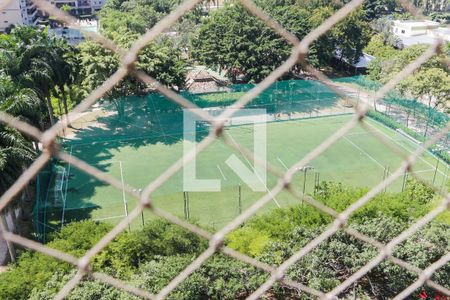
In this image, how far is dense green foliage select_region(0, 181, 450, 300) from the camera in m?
3.39

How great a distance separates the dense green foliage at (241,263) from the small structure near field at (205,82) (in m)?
5.94

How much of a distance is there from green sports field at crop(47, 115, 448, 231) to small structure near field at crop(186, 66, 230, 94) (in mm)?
2327

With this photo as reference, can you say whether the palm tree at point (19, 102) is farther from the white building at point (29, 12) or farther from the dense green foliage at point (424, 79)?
the white building at point (29, 12)

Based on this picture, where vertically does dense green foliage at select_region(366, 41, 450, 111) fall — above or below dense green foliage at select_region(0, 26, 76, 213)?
below

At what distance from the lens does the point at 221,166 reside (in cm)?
642

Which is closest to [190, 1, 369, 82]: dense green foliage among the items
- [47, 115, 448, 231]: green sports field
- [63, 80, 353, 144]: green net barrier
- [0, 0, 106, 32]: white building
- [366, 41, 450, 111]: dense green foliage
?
[63, 80, 353, 144]: green net barrier

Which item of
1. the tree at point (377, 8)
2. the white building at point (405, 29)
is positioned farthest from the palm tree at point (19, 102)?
the tree at point (377, 8)

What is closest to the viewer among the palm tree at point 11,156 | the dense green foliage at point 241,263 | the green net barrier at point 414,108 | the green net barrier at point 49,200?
the dense green foliage at point 241,263

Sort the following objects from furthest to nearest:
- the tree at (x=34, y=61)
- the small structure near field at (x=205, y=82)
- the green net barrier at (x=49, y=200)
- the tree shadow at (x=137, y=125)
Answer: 1. the small structure near field at (x=205, y=82)
2. the tree shadow at (x=137, y=125)
3. the tree at (x=34, y=61)
4. the green net barrier at (x=49, y=200)

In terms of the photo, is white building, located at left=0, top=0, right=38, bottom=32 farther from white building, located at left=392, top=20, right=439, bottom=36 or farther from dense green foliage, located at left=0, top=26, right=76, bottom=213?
white building, located at left=392, top=20, right=439, bottom=36

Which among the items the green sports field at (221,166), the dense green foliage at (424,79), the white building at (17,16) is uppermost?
the white building at (17,16)

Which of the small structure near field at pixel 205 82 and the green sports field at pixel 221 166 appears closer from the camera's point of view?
the green sports field at pixel 221 166

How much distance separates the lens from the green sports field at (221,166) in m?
5.43

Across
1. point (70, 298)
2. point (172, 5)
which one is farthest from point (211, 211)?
point (172, 5)
